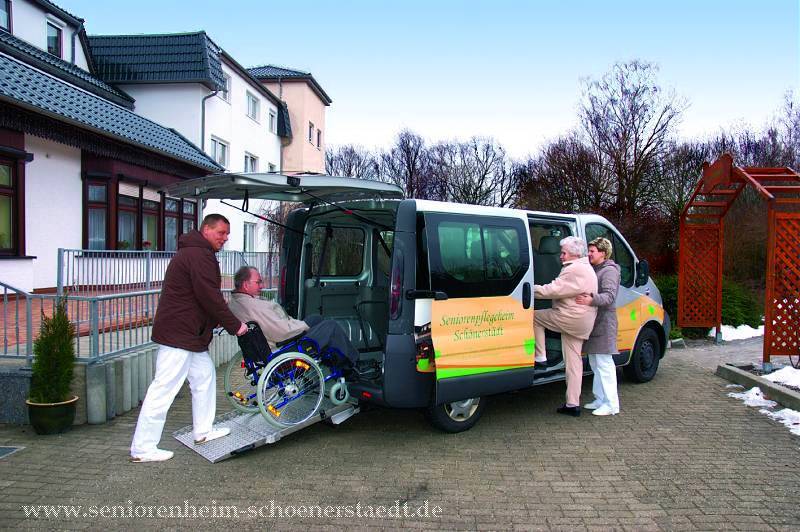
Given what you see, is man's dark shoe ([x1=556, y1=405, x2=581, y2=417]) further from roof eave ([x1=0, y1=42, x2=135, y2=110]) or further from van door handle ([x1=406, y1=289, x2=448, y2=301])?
roof eave ([x1=0, y1=42, x2=135, y2=110])

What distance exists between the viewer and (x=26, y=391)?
17.5ft

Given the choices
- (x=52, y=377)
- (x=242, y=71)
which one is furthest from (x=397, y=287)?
(x=242, y=71)

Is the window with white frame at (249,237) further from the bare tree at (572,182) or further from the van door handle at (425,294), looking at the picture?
the van door handle at (425,294)

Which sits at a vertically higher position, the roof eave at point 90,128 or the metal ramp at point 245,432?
the roof eave at point 90,128

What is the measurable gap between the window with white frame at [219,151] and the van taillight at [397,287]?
18.2m

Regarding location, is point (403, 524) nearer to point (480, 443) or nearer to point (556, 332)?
point (480, 443)

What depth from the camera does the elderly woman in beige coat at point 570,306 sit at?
5664mm

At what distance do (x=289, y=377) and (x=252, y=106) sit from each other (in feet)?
75.2

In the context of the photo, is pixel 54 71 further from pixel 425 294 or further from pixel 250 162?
pixel 425 294

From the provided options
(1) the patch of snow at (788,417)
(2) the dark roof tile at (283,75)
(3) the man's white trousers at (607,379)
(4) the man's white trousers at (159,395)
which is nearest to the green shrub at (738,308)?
(1) the patch of snow at (788,417)

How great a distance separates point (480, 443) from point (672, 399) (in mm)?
2889

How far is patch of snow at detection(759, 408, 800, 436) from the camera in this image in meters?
5.51

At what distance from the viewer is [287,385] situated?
193 inches

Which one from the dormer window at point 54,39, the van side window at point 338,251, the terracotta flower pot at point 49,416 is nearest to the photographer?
the terracotta flower pot at point 49,416
